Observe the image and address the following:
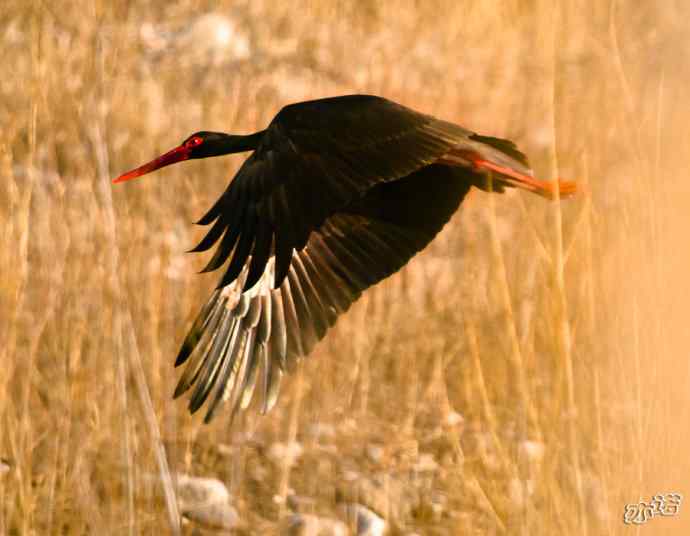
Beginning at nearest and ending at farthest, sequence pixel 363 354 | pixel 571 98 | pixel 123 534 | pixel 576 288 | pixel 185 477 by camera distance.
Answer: pixel 123 534 < pixel 185 477 < pixel 363 354 < pixel 576 288 < pixel 571 98

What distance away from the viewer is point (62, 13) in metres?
5.47

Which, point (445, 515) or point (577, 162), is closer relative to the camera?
point (445, 515)

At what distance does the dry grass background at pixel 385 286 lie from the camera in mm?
3037

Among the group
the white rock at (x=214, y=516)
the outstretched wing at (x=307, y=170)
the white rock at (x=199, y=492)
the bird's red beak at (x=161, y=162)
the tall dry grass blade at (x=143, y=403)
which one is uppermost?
the bird's red beak at (x=161, y=162)

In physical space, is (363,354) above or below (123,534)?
above

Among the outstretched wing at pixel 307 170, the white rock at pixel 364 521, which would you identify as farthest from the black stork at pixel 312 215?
the white rock at pixel 364 521

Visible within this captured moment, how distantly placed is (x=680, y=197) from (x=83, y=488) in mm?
1467

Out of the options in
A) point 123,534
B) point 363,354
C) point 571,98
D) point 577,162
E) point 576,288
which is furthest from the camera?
point 571,98

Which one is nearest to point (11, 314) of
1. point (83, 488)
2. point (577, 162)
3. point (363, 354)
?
point (83, 488)

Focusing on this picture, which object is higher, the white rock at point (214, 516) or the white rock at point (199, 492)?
the white rock at point (199, 492)

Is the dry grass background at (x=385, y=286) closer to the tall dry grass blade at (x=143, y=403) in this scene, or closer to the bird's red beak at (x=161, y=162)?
the tall dry grass blade at (x=143, y=403)

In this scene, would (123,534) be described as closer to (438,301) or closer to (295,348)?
(295,348)

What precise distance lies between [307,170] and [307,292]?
603 mm

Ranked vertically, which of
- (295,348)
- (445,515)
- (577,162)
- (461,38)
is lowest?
(445,515)
